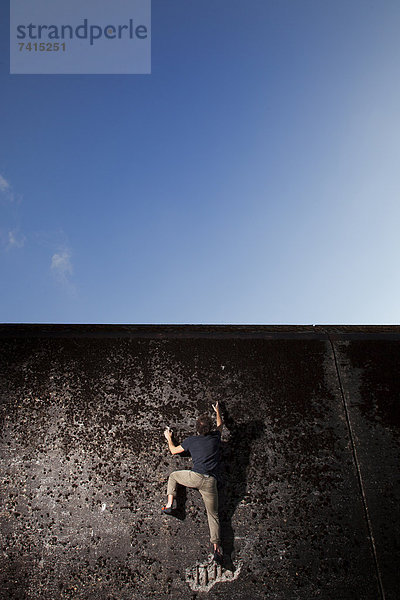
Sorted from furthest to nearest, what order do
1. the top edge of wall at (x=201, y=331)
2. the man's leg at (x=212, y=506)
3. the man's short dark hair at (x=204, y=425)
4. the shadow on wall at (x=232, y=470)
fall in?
1. the top edge of wall at (x=201, y=331)
2. the man's short dark hair at (x=204, y=425)
3. the shadow on wall at (x=232, y=470)
4. the man's leg at (x=212, y=506)

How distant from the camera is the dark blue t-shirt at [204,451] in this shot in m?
2.64

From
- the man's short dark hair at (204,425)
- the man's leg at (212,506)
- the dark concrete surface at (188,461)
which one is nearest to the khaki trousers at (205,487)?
the man's leg at (212,506)

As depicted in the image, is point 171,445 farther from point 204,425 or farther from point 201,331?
point 201,331

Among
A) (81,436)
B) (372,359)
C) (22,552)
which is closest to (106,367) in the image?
(81,436)

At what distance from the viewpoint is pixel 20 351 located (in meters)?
3.31

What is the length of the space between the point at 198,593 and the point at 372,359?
2472mm

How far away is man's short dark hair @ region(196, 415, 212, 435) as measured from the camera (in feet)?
9.01

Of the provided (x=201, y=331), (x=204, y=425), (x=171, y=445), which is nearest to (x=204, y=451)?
(x=204, y=425)

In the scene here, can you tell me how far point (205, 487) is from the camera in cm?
259

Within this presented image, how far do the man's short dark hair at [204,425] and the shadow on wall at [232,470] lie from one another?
26cm

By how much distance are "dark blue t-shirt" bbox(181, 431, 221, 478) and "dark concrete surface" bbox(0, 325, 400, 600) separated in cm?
17

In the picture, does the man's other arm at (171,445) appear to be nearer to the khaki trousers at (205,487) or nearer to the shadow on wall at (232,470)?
the khaki trousers at (205,487)

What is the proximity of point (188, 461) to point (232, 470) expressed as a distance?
0.38 m

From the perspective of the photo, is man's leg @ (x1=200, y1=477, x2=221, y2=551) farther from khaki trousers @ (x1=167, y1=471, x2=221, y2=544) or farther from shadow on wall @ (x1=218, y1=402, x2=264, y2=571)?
shadow on wall @ (x1=218, y1=402, x2=264, y2=571)
